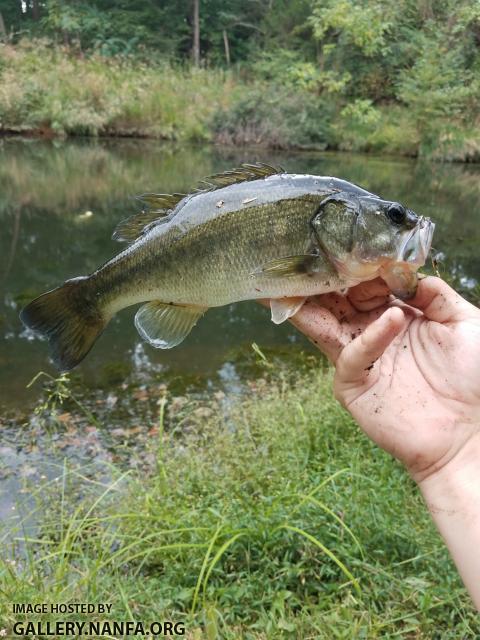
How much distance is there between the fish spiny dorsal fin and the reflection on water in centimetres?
389

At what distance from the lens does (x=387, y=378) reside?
2416mm

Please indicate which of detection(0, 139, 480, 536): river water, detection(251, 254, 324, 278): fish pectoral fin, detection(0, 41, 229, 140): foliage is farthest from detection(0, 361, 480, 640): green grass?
detection(0, 41, 229, 140): foliage

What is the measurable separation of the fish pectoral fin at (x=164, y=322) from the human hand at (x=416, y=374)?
579 mm

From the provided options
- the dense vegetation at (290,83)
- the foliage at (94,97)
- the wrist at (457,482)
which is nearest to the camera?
the wrist at (457,482)

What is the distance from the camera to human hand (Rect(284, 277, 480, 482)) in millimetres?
2240

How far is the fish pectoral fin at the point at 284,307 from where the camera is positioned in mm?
2623

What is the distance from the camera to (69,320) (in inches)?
109

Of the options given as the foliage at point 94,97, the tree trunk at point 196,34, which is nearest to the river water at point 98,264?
the foliage at point 94,97

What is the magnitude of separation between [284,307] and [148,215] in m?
0.80

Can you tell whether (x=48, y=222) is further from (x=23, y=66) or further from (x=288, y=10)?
(x=288, y=10)

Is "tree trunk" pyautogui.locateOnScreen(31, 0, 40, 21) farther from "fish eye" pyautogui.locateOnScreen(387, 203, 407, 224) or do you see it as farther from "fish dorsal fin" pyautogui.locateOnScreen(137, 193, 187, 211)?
"fish eye" pyautogui.locateOnScreen(387, 203, 407, 224)

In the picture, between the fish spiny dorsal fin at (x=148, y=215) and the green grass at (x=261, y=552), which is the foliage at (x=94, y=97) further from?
the fish spiny dorsal fin at (x=148, y=215)

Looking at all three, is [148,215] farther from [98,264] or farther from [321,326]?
[98,264]

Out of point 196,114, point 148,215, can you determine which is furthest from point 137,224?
point 196,114
